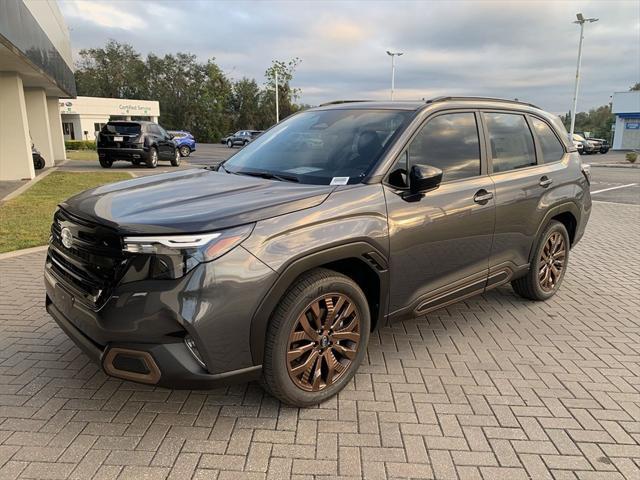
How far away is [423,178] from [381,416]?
1.49m

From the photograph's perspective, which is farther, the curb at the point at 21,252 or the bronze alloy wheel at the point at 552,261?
the curb at the point at 21,252

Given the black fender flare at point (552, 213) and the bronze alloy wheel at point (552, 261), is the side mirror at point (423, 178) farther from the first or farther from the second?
the bronze alloy wheel at point (552, 261)

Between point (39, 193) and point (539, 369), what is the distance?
12.1 m

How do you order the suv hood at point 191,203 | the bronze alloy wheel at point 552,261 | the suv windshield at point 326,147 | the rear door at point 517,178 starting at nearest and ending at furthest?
the suv hood at point 191,203 → the suv windshield at point 326,147 → the rear door at point 517,178 → the bronze alloy wheel at point 552,261

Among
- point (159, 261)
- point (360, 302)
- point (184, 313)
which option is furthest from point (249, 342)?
point (360, 302)

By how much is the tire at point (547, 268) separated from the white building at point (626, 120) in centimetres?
5219

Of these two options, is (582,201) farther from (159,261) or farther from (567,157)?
(159,261)

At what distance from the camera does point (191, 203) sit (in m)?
2.82

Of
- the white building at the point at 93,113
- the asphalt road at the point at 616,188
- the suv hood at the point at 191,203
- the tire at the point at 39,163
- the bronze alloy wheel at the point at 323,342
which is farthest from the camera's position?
the white building at the point at 93,113

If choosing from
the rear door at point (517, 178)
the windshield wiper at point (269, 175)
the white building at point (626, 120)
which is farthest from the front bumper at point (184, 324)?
the white building at point (626, 120)

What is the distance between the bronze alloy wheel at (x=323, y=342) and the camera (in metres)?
2.86

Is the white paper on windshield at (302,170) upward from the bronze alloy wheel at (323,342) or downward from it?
upward

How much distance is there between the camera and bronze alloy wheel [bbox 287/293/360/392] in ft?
9.37

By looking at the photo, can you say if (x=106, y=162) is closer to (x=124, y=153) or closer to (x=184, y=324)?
(x=124, y=153)
